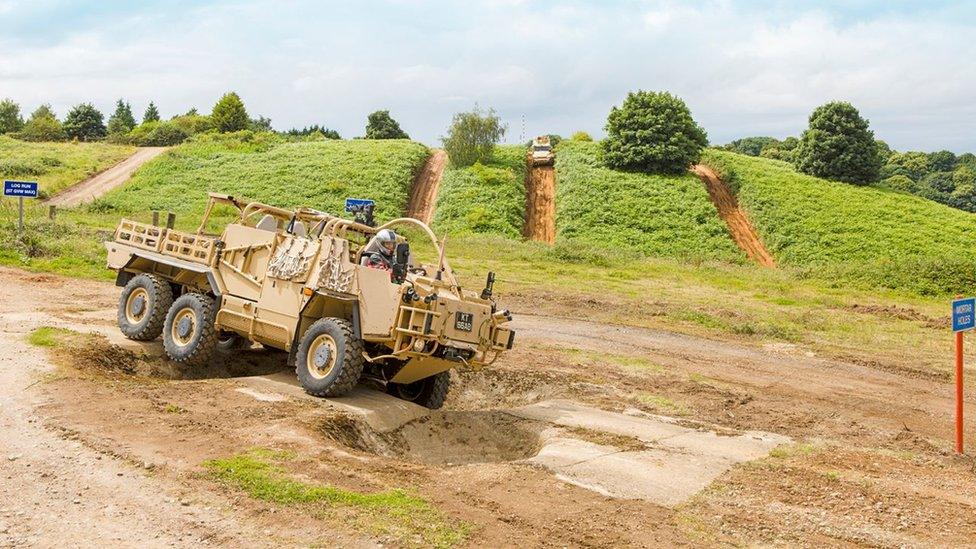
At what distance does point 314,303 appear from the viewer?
12109 mm

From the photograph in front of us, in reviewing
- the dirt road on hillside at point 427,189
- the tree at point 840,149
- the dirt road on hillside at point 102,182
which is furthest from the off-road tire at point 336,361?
the tree at point 840,149

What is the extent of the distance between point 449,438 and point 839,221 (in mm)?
39491

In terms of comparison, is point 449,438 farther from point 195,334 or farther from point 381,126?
point 381,126

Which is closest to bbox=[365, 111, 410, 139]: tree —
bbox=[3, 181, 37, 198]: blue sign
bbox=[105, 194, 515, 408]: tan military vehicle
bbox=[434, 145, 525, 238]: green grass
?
bbox=[434, 145, 525, 238]: green grass

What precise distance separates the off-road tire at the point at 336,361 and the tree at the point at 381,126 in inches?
2446

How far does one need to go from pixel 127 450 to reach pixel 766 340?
1504 centimetres

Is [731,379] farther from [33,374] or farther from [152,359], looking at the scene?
[33,374]

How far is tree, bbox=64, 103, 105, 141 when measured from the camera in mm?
78312

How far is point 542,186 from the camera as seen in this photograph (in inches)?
2098

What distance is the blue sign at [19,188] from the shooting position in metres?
23.5

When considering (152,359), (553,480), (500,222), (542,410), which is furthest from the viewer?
(500,222)

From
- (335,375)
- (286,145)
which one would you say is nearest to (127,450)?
(335,375)

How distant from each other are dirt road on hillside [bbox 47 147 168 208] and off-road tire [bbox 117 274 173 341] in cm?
2995

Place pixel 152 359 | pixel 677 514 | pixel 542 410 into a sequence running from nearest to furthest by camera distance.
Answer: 1. pixel 677 514
2. pixel 542 410
3. pixel 152 359
